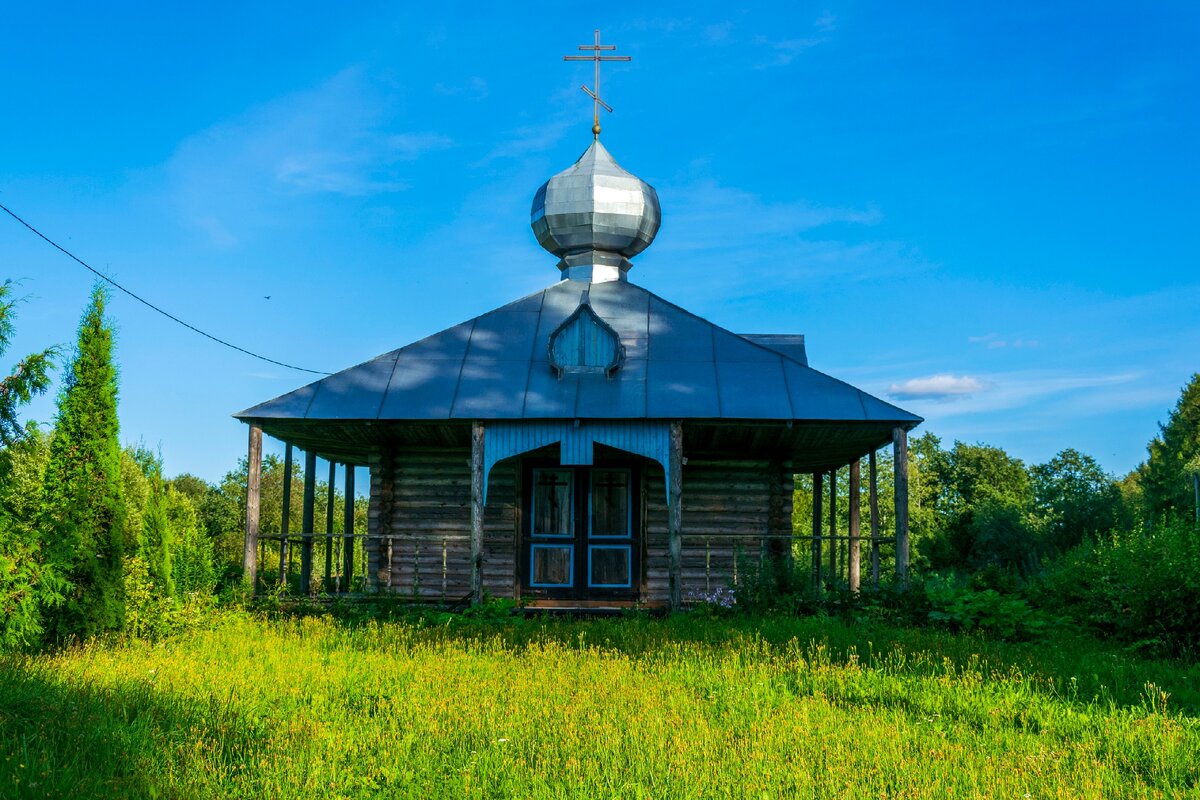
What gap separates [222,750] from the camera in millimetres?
6891

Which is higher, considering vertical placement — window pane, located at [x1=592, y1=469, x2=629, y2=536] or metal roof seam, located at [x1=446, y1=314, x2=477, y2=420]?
metal roof seam, located at [x1=446, y1=314, x2=477, y2=420]

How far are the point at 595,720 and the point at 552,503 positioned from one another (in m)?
10.9

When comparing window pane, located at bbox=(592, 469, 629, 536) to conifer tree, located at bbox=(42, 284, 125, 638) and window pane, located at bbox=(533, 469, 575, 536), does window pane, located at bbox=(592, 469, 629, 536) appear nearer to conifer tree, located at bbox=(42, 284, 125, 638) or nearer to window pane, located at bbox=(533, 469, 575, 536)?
window pane, located at bbox=(533, 469, 575, 536)

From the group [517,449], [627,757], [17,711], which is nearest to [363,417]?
[517,449]

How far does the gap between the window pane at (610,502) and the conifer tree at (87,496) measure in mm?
8617

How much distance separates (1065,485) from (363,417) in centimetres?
2201

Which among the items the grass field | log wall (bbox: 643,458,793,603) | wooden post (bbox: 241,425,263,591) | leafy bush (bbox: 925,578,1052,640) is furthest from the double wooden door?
the grass field

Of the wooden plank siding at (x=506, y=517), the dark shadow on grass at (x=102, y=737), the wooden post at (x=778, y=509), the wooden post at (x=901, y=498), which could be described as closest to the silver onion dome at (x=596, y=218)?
the wooden plank siding at (x=506, y=517)

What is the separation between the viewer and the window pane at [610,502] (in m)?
18.3

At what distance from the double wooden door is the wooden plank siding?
0.25 meters

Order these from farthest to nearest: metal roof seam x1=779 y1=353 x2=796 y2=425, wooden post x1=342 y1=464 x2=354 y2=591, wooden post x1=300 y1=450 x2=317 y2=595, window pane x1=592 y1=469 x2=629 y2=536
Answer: wooden post x1=342 y1=464 x2=354 y2=591, window pane x1=592 y1=469 x2=629 y2=536, wooden post x1=300 y1=450 x2=317 y2=595, metal roof seam x1=779 y1=353 x2=796 y2=425

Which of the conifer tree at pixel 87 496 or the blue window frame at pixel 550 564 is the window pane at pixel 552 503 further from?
the conifer tree at pixel 87 496

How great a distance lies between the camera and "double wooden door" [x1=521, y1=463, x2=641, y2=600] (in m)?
18.1

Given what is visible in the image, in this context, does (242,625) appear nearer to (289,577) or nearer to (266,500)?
(289,577)
